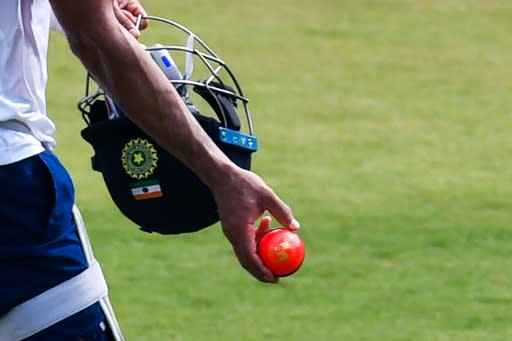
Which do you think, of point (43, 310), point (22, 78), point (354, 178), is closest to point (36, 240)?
point (43, 310)

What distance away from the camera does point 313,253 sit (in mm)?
6180

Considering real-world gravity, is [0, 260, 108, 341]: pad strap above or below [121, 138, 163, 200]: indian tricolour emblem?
below

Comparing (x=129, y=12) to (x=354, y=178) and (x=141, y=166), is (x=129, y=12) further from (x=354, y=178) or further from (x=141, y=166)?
(x=354, y=178)

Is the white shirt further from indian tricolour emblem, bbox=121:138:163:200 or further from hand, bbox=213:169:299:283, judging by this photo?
hand, bbox=213:169:299:283

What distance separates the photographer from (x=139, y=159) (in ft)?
10.5

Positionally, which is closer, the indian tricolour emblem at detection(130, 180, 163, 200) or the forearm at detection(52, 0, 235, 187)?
the forearm at detection(52, 0, 235, 187)

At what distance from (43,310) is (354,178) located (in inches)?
185

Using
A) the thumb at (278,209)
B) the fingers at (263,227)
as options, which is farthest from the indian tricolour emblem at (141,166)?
the thumb at (278,209)

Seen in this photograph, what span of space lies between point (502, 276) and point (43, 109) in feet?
10.6

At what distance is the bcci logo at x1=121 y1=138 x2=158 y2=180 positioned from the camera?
318 centimetres

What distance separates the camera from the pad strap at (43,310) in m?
2.93

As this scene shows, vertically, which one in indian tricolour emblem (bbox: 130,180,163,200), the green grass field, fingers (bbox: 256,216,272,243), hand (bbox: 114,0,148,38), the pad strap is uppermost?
hand (bbox: 114,0,148,38)

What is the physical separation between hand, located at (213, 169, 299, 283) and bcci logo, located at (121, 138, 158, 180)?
1.36 ft

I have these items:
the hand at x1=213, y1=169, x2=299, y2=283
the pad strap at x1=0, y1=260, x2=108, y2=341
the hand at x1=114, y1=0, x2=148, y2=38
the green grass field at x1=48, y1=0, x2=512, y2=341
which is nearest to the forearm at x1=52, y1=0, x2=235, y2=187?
the hand at x1=213, y1=169, x2=299, y2=283
